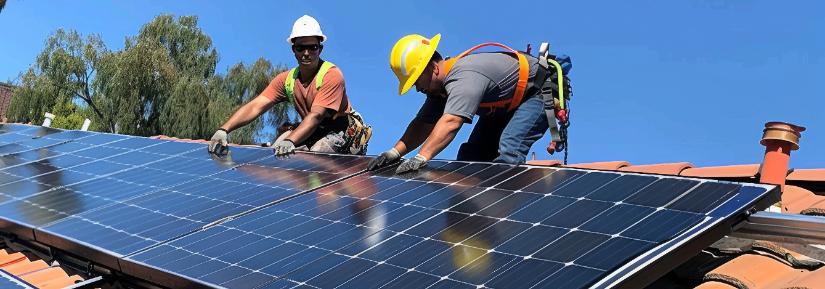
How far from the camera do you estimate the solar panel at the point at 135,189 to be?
160 inches

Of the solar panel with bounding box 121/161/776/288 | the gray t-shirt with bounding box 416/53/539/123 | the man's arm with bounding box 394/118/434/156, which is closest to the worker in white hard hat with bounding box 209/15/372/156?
the man's arm with bounding box 394/118/434/156

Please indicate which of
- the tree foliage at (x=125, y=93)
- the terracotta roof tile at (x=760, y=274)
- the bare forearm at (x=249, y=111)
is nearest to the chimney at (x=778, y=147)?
the terracotta roof tile at (x=760, y=274)

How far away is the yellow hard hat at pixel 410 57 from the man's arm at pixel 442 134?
512mm

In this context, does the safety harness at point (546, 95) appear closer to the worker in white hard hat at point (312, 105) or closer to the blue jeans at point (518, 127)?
the blue jeans at point (518, 127)

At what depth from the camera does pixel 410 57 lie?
4.87 meters

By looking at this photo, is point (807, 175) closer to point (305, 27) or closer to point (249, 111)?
point (305, 27)

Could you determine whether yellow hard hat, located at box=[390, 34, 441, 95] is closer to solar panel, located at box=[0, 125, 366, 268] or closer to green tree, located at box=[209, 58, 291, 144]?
solar panel, located at box=[0, 125, 366, 268]

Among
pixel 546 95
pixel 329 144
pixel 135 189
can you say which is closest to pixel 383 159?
pixel 546 95

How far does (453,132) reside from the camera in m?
4.49

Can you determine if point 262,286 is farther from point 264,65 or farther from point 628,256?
point 264,65

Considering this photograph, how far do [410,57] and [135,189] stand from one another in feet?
6.25

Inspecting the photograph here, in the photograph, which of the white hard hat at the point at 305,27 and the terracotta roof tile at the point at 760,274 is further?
the white hard hat at the point at 305,27

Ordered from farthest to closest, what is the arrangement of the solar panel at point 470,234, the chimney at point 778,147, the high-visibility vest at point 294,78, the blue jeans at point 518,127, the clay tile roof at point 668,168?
the high-visibility vest at point 294,78 < the clay tile roof at point 668,168 < the blue jeans at point 518,127 < the chimney at point 778,147 < the solar panel at point 470,234

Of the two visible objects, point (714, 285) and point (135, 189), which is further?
point (135, 189)
